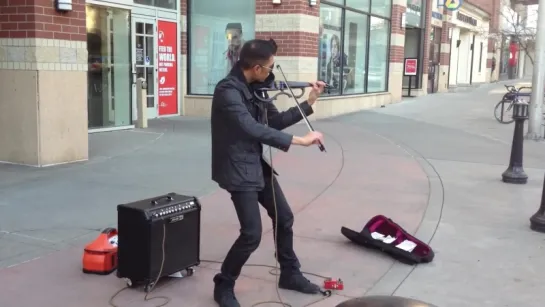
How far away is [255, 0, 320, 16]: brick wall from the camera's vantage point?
14242mm

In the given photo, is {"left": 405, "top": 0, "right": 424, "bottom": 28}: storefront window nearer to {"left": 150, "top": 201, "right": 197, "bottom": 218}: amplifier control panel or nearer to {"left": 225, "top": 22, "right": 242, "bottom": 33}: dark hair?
{"left": 225, "top": 22, "right": 242, "bottom": 33}: dark hair

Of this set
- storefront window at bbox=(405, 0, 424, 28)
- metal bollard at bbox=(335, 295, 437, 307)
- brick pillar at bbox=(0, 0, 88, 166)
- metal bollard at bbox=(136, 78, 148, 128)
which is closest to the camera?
metal bollard at bbox=(335, 295, 437, 307)

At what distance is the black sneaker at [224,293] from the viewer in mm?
4051

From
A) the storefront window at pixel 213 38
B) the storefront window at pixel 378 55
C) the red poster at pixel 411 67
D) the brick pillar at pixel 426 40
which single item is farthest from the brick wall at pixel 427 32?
the storefront window at pixel 213 38

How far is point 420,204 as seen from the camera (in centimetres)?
722

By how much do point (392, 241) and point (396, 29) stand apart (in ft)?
54.9

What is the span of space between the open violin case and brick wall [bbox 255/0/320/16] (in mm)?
9512

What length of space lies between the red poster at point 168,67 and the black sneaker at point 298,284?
450 inches

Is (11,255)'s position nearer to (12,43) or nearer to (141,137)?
(12,43)

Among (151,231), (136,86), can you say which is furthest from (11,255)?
(136,86)

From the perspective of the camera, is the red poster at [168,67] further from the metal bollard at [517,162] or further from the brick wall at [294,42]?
the metal bollard at [517,162]

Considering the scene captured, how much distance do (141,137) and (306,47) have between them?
16.8ft

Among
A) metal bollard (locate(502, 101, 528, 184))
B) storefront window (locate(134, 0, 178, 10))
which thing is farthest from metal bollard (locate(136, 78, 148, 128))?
metal bollard (locate(502, 101, 528, 184))

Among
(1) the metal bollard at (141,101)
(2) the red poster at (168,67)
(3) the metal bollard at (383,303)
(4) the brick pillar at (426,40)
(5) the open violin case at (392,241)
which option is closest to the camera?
(3) the metal bollard at (383,303)
